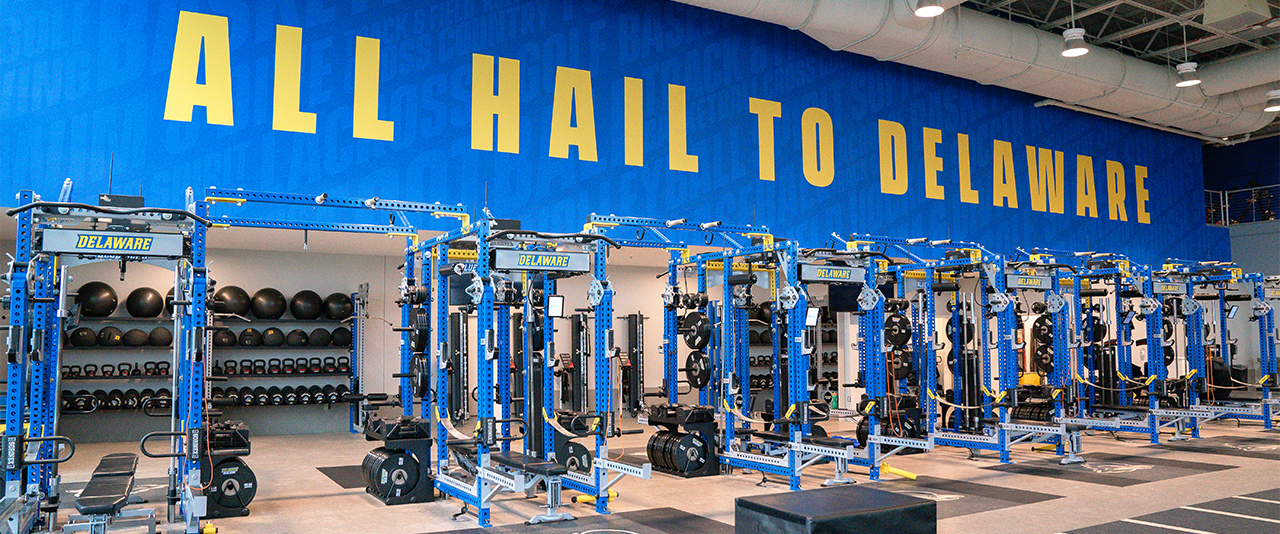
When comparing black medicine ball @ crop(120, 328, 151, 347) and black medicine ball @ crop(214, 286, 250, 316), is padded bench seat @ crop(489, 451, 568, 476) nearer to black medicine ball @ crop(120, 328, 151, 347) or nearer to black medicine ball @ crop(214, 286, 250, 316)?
black medicine ball @ crop(214, 286, 250, 316)

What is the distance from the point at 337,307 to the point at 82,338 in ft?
9.69

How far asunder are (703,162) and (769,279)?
4.07m

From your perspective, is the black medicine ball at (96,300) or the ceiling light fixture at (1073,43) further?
the ceiling light fixture at (1073,43)

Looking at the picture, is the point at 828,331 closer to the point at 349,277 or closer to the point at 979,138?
the point at 979,138

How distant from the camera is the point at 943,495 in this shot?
765cm

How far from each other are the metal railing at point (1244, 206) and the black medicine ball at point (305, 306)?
1814cm

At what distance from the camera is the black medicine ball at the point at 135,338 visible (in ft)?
36.9

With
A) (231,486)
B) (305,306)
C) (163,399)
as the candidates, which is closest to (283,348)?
(305,306)

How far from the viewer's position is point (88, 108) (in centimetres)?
936

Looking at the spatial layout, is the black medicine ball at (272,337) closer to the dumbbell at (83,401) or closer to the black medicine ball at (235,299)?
the black medicine ball at (235,299)

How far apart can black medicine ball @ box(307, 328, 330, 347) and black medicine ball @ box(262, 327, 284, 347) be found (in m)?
0.36

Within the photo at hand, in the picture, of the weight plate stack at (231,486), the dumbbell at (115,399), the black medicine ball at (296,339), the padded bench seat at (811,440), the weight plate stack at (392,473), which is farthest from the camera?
the black medicine ball at (296,339)

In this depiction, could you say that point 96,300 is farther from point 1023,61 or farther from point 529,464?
point 1023,61

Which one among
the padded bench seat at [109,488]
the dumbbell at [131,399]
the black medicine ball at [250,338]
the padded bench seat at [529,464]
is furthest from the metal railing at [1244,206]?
the padded bench seat at [109,488]
